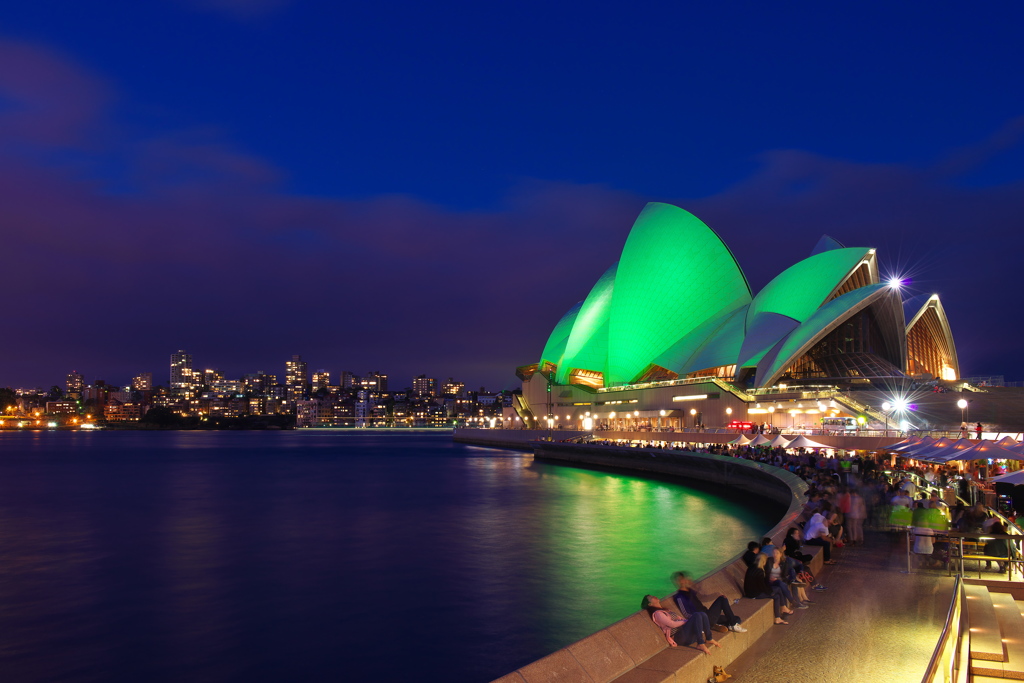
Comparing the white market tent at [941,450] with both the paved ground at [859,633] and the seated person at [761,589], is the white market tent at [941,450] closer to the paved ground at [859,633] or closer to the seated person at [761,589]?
the paved ground at [859,633]

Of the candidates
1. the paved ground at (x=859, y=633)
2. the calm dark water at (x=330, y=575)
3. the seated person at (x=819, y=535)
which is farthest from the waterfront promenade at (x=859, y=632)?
the calm dark water at (x=330, y=575)

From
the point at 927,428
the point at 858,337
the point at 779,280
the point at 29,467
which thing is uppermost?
the point at 779,280

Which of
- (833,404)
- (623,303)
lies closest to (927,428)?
(833,404)

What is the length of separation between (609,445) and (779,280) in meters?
14.1

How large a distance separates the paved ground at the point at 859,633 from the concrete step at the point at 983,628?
0.54 meters

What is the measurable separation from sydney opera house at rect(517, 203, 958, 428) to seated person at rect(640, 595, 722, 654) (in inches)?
1436

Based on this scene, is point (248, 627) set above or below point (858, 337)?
below

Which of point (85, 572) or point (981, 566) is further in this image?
point (85, 572)

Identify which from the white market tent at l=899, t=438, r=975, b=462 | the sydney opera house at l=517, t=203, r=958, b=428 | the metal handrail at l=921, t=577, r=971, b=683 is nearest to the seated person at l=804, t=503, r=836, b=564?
the metal handrail at l=921, t=577, r=971, b=683

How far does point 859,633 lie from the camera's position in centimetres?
673

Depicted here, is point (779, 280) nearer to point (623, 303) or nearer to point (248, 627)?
point (623, 303)

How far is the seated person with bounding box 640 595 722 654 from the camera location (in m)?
6.12

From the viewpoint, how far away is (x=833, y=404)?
41.1m

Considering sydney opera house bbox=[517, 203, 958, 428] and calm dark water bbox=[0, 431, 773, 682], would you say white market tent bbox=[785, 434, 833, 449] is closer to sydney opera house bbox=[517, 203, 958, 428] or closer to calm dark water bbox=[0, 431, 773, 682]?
calm dark water bbox=[0, 431, 773, 682]
